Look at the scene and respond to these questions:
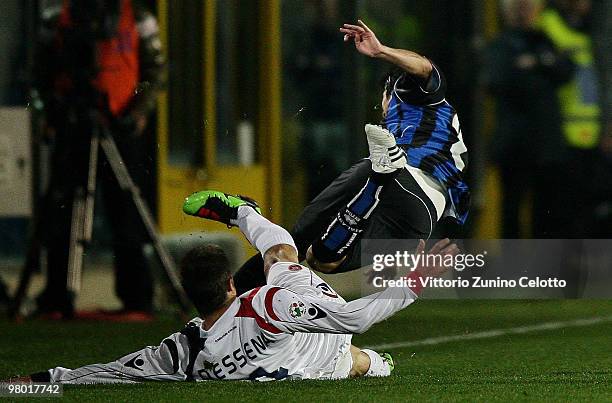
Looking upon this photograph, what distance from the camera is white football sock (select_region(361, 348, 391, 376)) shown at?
6.78m

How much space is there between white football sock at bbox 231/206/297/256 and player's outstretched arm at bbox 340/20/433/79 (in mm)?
805

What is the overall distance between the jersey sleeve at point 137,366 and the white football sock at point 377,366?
2.42 feet

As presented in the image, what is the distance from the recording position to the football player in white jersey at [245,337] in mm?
6289

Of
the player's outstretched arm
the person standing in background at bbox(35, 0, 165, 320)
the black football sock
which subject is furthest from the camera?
the person standing in background at bbox(35, 0, 165, 320)

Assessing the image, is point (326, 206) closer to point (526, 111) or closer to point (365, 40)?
point (365, 40)

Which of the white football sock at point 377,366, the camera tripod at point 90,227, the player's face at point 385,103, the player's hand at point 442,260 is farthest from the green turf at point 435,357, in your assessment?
the player's face at point 385,103

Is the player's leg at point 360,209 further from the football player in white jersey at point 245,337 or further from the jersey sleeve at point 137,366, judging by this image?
the jersey sleeve at point 137,366

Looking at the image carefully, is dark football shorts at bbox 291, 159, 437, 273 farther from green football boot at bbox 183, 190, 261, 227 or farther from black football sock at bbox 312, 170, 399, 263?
green football boot at bbox 183, 190, 261, 227

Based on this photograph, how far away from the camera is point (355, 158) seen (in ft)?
30.5

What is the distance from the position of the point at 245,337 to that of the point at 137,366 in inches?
16.6

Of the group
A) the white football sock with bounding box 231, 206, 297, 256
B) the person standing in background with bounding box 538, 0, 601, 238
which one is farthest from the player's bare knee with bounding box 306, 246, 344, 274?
the person standing in background with bounding box 538, 0, 601, 238

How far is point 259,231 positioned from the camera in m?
6.77

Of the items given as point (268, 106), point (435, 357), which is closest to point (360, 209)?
point (435, 357)

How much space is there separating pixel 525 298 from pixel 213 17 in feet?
7.36
